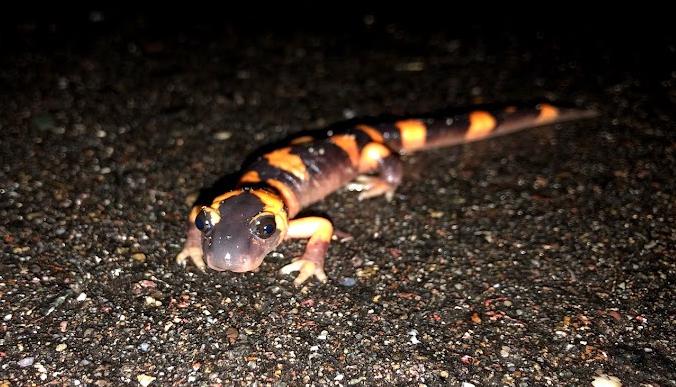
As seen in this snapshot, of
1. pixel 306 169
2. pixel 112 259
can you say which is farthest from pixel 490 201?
pixel 112 259

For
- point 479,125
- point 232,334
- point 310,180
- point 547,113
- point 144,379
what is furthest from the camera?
point 547,113

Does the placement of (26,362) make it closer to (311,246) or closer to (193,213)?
(193,213)

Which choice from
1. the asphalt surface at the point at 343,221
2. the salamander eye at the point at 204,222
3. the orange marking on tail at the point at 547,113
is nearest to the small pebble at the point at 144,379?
the asphalt surface at the point at 343,221

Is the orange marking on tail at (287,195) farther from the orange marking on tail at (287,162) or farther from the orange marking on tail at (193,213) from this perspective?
the orange marking on tail at (193,213)

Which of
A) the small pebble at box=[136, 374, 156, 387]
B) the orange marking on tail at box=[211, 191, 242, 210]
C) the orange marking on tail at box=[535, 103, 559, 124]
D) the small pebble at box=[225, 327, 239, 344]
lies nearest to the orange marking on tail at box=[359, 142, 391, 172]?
the orange marking on tail at box=[211, 191, 242, 210]

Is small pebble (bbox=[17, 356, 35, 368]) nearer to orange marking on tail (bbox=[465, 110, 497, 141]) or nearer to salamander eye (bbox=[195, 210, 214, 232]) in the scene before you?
salamander eye (bbox=[195, 210, 214, 232])

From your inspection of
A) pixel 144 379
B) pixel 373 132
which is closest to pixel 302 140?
pixel 373 132
